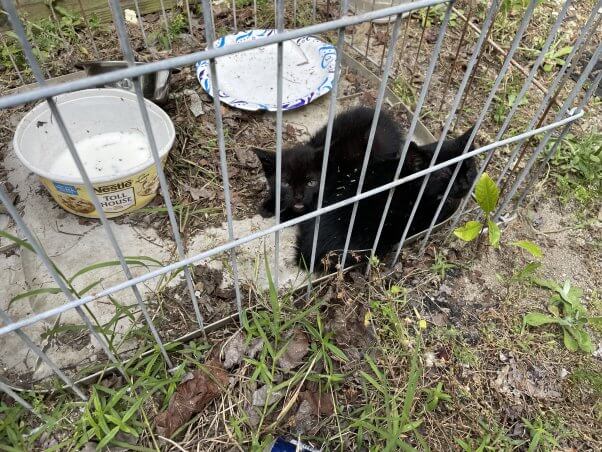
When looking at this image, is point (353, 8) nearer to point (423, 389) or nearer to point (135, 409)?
point (423, 389)

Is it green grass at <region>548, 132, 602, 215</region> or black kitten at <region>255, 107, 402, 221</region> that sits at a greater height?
black kitten at <region>255, 107, 402, 221</region>

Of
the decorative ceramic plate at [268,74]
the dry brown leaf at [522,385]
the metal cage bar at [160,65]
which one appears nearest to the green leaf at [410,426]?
the dry brown leaf at [522,385]

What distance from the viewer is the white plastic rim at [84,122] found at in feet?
5.40

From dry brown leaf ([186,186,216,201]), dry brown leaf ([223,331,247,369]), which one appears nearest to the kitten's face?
dry brown leaf ([186,186,216,201])

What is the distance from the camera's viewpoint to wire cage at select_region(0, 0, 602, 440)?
100 centimetres

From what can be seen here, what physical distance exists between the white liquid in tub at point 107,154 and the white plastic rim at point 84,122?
0.02m

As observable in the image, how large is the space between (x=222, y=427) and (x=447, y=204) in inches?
43.9

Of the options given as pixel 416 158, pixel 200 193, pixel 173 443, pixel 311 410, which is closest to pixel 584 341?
pixel 416 158

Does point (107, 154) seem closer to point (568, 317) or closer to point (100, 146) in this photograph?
point (100, 146)

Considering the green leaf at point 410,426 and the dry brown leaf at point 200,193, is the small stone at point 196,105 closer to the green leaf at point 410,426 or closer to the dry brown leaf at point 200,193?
the dry brown leaf at point 200,193

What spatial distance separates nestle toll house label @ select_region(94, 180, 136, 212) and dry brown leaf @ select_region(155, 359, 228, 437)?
68cm

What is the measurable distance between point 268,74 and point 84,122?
1.01 m

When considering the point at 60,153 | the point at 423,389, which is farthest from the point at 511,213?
the point at 60,153

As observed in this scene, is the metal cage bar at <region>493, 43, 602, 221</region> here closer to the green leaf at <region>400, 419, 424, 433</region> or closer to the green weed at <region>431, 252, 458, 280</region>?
the green weed at <region>431, 252, 458, 280</region>
